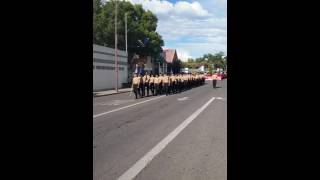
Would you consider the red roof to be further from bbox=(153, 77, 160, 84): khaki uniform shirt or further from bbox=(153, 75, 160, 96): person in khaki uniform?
bbox=(153, 77, 160, 84): khaki uniform shirt

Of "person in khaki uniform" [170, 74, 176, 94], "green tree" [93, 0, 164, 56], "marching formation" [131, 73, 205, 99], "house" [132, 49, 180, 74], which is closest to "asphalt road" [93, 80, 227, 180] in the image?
"marching formation" [131, 73, 205, 99]

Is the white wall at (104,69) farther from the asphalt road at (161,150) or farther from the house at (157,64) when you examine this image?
the asphalt road at (161,150)

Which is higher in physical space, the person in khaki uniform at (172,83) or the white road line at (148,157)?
the person in khaki uniform at (172,83)

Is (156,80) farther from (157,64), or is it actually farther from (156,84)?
(157,64)

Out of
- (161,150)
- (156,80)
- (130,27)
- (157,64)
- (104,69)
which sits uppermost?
(130,27)

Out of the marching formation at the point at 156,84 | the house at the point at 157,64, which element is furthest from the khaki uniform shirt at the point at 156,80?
the house at the point at 157,64

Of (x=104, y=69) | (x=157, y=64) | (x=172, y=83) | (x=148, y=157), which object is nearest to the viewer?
(x=148, y=157)

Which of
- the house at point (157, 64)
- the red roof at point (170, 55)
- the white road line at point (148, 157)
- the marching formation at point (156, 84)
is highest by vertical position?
the red roof at point (170, 55)

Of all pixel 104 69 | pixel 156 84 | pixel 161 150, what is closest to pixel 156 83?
pixel 156 84

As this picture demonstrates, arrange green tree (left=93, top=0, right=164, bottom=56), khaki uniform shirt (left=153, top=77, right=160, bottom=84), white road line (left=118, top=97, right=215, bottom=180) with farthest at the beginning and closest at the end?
green tree (left=93, top=0, right=164, bottom=56)
khaki uniform shirt (left=153, top=77, right=160, bottom=84)
white road line (left=118, top=97, right=215, bottom=180)
